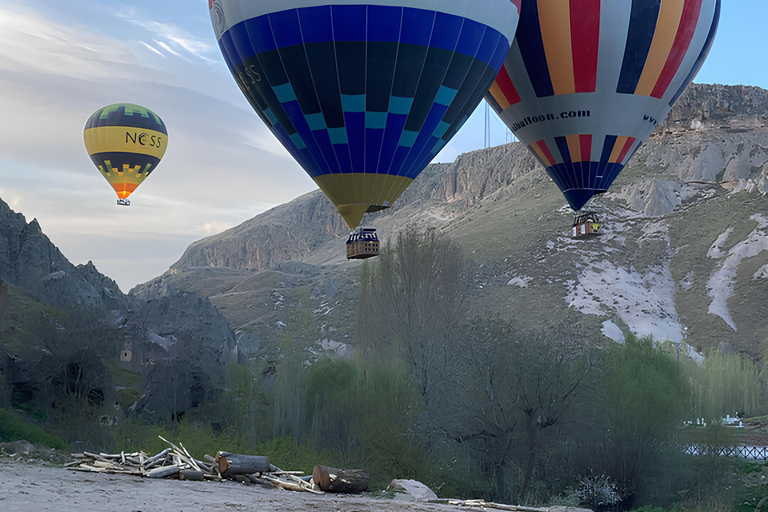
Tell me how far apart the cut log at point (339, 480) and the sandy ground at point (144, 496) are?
0.50m

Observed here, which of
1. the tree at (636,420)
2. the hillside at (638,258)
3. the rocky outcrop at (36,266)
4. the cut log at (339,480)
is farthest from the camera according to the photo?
the hillside at (638,258)

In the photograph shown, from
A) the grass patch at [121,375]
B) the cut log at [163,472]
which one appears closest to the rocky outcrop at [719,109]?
the grass patch at [121,375]

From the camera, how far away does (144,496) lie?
13055mm

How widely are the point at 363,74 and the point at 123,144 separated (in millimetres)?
38273

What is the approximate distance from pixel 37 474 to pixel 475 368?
1874 centimetres

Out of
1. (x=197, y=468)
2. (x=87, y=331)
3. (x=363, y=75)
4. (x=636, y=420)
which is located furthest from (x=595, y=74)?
(x=87, y=331)

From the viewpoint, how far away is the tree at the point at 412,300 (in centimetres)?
3819

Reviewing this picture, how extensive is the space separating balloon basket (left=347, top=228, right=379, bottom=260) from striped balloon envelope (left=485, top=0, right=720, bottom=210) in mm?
5325

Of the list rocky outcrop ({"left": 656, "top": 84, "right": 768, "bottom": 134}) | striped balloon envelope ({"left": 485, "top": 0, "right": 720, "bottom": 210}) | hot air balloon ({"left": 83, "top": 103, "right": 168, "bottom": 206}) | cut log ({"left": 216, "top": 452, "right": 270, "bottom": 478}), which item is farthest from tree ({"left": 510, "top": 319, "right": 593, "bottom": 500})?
rocky outcrop ({"left": 656, "top": 84, "right": 768, "bottom": 134})

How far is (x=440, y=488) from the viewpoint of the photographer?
26125mm

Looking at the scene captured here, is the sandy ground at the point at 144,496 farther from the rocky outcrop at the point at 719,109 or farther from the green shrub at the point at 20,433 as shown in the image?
the rocky outcrop at the point at 719,109

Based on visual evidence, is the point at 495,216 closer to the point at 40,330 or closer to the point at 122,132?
the point at 122,132

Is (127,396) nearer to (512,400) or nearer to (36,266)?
(512,400)

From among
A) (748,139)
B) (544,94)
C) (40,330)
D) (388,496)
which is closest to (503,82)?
(544,94)
